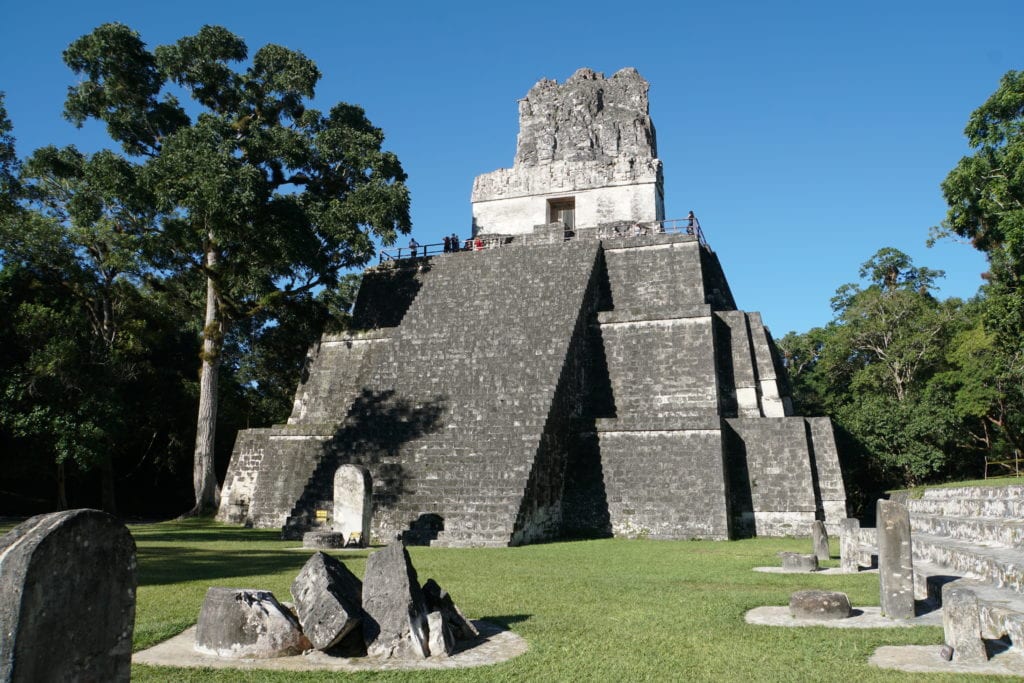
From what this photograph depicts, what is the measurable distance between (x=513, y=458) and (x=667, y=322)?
19.1 feet

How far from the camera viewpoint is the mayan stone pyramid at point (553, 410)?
43.7 feet

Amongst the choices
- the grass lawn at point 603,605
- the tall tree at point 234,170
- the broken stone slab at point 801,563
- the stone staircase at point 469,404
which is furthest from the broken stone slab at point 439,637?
the tall tree at point 234,170

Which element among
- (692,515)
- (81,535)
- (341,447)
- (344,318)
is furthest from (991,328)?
(81,535)

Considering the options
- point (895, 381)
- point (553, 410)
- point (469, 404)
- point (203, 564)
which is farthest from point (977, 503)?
point (895, 381)

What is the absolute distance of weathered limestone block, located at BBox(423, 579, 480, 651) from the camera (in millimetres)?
5258

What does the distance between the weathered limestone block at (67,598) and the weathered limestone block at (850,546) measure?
7.71 metres

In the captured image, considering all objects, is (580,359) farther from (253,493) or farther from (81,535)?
(81,535)

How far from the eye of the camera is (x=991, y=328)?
15.3m

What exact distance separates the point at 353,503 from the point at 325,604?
6.56 m

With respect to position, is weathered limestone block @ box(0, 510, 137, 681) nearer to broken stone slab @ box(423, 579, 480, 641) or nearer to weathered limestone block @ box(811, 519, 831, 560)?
broken stone slab @ box(423, 579, 480, 641)

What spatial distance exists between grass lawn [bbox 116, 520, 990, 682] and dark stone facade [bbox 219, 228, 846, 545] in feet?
5.51

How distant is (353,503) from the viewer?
11.3 metres

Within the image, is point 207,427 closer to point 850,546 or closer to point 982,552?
point 850,546

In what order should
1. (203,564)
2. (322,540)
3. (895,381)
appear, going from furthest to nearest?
(895,381)
(322,540)
(203,564)
